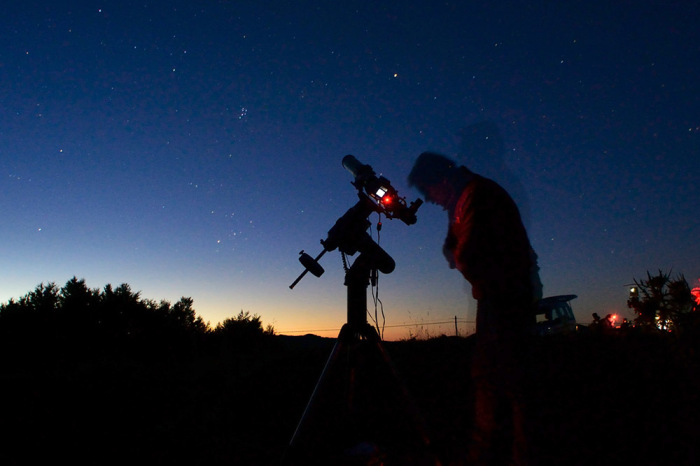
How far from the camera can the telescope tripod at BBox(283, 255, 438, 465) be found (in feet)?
7.75

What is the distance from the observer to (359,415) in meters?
3.81

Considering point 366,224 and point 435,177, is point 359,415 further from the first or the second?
point 435,177

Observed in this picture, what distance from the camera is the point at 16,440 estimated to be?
356 centimetres

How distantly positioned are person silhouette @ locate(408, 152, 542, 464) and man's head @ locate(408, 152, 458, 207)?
0.31m

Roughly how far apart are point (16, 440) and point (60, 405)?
1.05 metres

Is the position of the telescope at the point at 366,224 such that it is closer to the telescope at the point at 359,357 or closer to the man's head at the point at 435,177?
the telescope at the point at 359,357

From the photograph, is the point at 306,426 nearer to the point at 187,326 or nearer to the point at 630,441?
the point at 630,441

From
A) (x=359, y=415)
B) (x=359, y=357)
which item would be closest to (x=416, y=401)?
(x=359, y=415)

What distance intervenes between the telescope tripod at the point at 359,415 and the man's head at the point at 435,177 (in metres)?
0.64

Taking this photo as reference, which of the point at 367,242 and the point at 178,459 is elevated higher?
the point at 367,242

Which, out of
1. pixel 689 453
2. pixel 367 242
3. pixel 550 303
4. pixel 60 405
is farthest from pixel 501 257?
pixel 550 303

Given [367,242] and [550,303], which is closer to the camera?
[367,242]

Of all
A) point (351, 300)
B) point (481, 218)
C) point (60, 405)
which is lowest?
point (60, 405)

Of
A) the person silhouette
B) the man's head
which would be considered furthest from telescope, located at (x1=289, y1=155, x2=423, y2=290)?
the person silhouette
